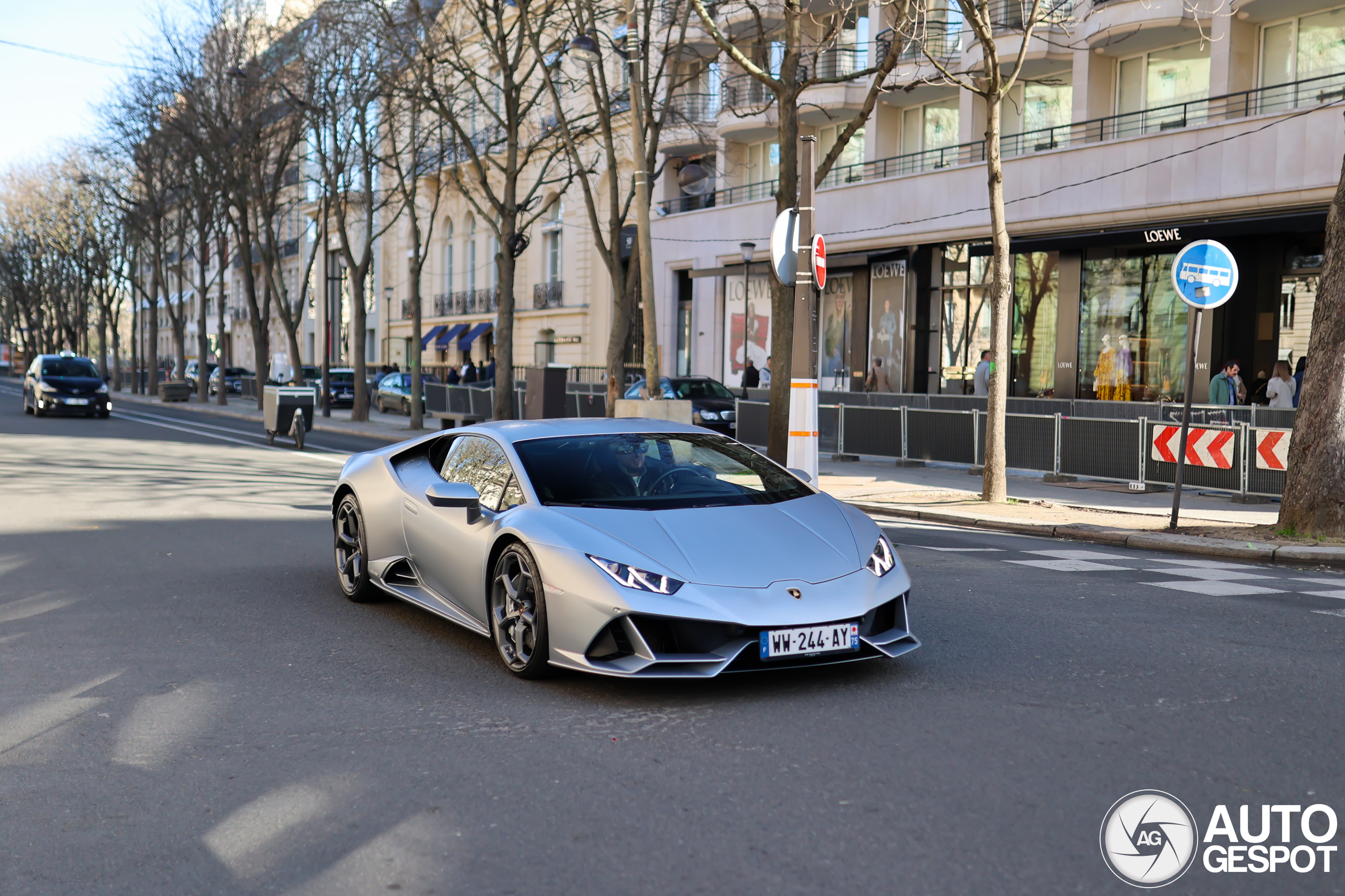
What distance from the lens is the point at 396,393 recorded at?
41.1m

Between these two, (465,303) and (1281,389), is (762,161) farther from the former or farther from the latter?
(465,303)

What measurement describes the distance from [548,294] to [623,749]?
150 ft

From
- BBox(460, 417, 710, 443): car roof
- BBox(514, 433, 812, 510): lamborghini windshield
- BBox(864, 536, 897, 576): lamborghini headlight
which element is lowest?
BBox(864, 536, 897, 576): lamborghini headlight

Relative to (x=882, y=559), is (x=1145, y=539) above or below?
below

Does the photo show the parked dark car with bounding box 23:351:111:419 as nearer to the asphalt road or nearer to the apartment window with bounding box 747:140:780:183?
the apartment window with bounding box 747:140:780:183

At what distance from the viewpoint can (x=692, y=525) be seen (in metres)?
5.88

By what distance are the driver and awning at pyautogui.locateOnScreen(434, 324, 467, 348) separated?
5074 cm

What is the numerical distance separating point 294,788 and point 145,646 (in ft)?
9.07

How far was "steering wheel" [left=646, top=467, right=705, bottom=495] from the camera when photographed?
6547mm

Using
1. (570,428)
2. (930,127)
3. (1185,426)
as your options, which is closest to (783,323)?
(1185,426)

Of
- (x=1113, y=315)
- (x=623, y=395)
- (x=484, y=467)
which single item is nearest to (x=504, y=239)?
(x=623, y=395)

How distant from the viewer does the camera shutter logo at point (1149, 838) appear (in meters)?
3.66

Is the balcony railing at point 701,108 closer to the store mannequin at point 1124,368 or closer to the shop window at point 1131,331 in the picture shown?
the shop window at point 1131,331

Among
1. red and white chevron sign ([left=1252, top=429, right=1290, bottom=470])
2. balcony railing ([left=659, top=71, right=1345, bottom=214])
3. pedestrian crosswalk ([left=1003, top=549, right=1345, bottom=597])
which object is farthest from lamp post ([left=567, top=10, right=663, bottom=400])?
pedestrian crosswalk ([left=1003, top=549, right=1345, bottom=597])
